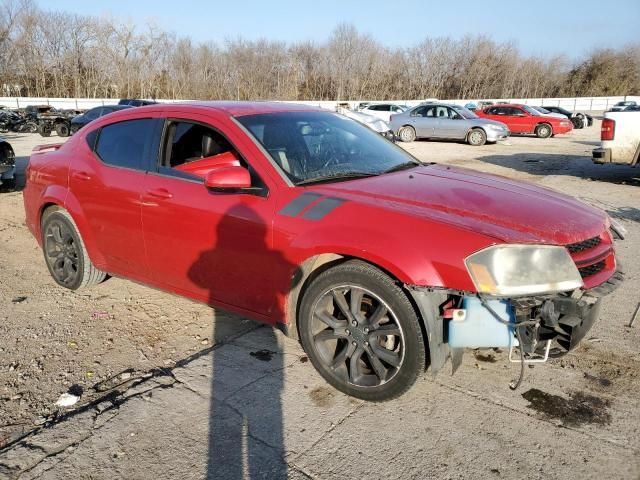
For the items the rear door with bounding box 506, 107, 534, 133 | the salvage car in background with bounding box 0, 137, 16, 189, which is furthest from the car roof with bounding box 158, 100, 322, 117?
the rear door with bounding box 506, 107, 534, 133

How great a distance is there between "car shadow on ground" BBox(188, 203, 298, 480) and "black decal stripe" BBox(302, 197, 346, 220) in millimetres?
306

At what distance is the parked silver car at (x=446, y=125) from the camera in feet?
67.8

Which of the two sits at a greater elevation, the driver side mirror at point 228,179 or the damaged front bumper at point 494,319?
the driver side mirror at point 228,179

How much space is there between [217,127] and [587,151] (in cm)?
1865

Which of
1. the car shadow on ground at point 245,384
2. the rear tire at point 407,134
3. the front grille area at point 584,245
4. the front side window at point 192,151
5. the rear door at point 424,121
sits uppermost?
the rear door at point 424,121

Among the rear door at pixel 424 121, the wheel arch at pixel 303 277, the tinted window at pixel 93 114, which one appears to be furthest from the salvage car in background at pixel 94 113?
the wheel arch at pixel 303 277

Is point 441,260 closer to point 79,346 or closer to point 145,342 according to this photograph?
point 145,342

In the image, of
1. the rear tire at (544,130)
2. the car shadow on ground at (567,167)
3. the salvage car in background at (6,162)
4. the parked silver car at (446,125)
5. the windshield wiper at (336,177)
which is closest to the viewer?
the windshield wiper at (336,177)

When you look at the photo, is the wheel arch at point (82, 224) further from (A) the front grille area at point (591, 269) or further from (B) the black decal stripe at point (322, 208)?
(A) the front grille area at point (591, 269)

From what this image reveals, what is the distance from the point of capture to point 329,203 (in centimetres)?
295

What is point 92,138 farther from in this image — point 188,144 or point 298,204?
point 298,204

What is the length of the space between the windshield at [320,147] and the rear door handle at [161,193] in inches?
28.6

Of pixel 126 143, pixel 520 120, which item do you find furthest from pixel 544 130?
pixel 126 143

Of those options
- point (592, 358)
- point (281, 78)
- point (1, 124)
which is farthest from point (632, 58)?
point (592, 358)
